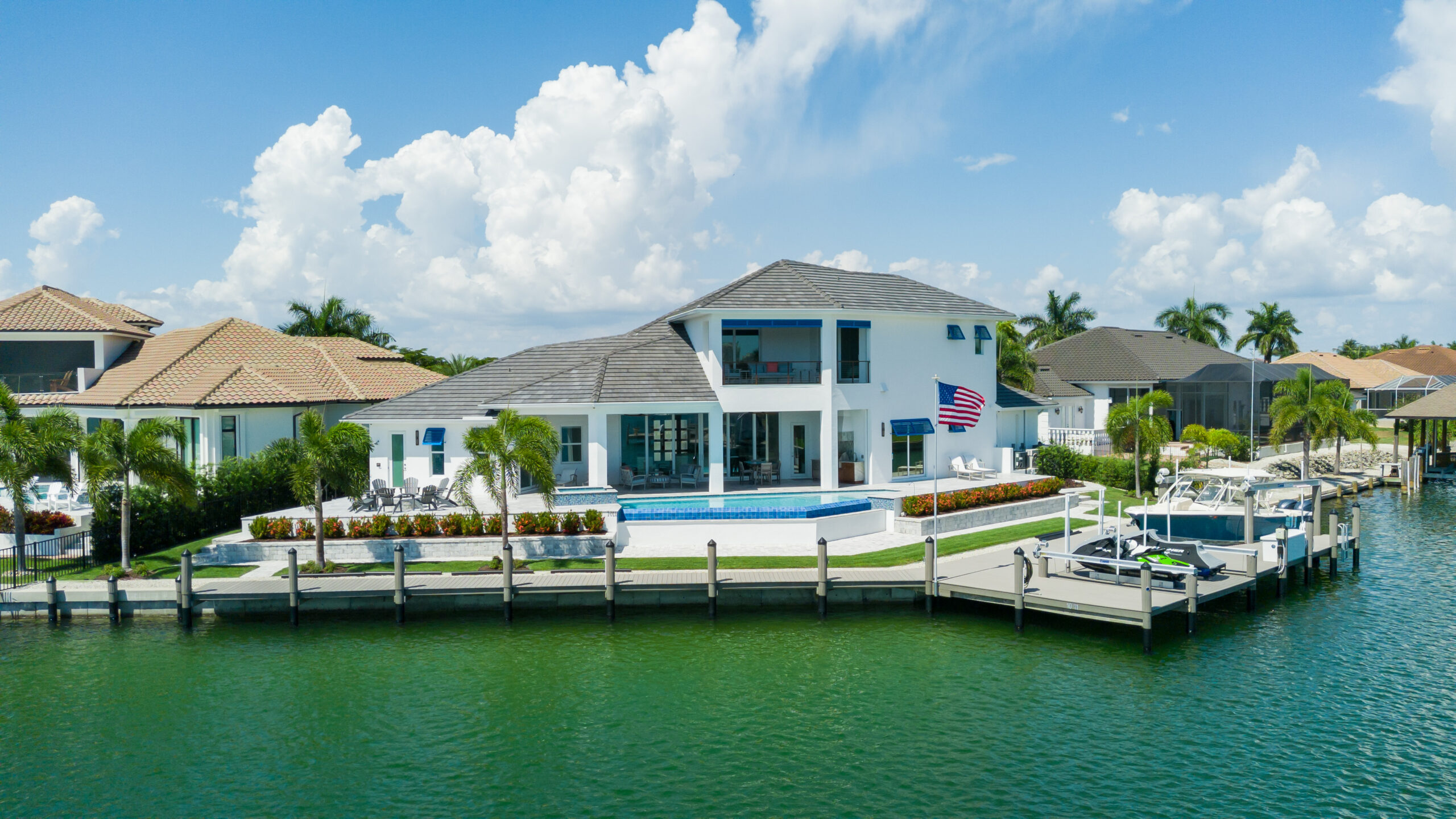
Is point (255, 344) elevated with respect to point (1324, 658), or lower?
elevated

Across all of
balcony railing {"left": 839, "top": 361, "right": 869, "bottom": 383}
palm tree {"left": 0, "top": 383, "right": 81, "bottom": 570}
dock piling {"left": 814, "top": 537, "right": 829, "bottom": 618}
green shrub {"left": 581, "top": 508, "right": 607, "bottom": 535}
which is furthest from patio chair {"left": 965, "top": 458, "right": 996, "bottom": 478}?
palm tree {"left": 0, "top": 383, "right": 81, "bottom": 570}

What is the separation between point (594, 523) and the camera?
26.4 m

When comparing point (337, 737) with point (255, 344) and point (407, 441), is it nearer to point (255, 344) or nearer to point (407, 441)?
point (407, 441)

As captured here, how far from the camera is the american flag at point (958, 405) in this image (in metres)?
27.8

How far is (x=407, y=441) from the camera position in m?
32.7

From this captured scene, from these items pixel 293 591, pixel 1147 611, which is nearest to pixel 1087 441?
pixel 1147 611

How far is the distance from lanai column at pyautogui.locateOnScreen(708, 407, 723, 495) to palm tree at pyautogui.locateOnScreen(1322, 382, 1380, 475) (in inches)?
1193

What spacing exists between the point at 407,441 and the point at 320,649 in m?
13.2

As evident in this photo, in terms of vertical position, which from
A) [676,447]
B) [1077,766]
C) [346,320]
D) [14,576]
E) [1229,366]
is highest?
[346,320]

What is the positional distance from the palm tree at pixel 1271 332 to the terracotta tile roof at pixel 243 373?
68988mm

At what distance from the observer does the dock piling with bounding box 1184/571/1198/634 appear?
20.6 meters

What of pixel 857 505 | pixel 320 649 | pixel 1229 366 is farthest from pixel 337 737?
pixel 1229 366

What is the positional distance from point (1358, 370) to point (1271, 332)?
826 centimetres

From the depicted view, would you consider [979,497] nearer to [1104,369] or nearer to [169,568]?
[169,568]
